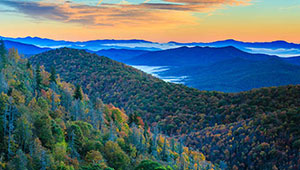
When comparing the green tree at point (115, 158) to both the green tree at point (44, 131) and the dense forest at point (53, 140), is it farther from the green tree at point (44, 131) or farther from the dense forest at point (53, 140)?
the green tree at point (44, 131)

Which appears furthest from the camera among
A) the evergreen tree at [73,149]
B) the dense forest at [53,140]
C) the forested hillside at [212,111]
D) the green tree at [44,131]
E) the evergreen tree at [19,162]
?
the forested hillside at [212,111]

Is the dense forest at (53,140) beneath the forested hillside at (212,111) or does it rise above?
above

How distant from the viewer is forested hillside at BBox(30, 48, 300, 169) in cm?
5828

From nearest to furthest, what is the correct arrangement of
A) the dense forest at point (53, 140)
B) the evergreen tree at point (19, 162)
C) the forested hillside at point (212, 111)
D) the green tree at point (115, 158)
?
the evergreen tree at point (19, 162) → the dense forest at point (53, 140) → the green tree at point (115, 158) → the forested hillside at point (212, 111)

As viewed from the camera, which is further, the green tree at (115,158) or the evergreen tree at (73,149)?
the green tree at (115,158)

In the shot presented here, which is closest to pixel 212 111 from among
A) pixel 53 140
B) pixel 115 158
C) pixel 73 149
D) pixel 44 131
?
pixel 115 158

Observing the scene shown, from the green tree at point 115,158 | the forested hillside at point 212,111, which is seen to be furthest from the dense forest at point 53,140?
the forested hillside at point 212,111

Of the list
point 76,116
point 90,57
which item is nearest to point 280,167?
point 76,116

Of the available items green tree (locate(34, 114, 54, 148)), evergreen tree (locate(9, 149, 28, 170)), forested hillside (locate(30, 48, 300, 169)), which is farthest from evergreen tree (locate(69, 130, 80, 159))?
forested hillside (locate(30, 48, 300, 169))

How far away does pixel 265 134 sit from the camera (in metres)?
63.3

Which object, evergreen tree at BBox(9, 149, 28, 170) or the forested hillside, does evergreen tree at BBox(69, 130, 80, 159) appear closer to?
evergreen tree at BBox(9, 149, 28, 170)

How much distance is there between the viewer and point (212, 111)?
305ft

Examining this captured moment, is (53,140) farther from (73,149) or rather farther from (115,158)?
(115,158)

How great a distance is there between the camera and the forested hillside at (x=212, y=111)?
58.3m
